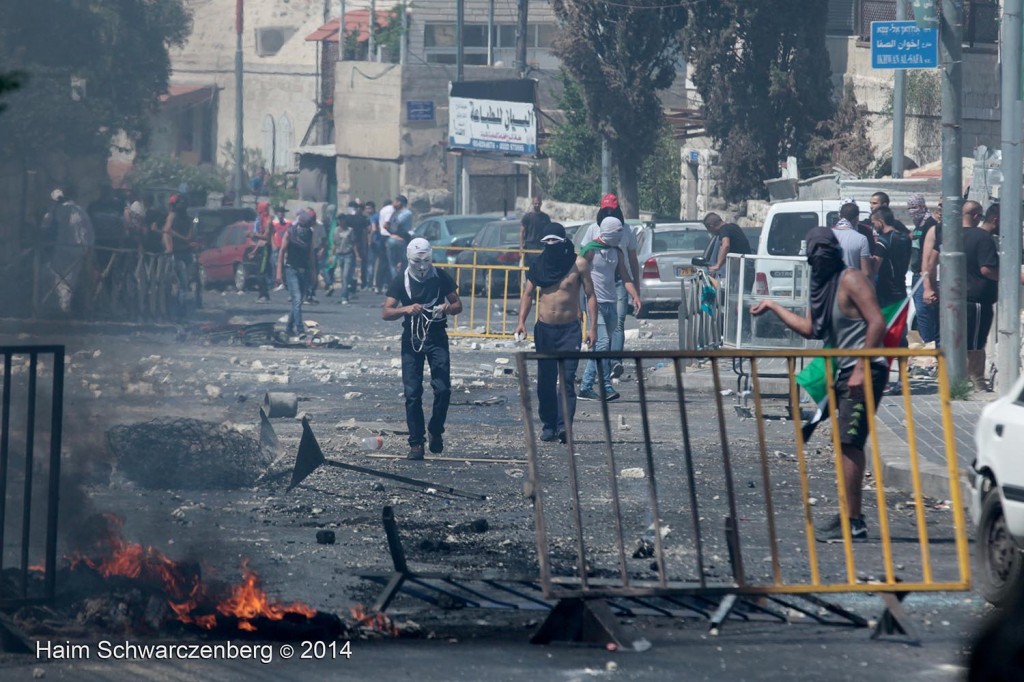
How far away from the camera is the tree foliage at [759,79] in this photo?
3120cm

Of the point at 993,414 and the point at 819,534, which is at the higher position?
the point at 993,414

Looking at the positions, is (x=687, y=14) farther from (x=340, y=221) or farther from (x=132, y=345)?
(x=132, y=345)

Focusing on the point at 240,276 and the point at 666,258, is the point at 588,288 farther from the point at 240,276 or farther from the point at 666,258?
the point at 240,276

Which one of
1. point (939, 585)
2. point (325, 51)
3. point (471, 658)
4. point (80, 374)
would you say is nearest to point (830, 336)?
point (939, 585)

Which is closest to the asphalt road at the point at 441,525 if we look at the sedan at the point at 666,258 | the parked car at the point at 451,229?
the sedan at the point at 666,258

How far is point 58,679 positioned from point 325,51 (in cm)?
5277

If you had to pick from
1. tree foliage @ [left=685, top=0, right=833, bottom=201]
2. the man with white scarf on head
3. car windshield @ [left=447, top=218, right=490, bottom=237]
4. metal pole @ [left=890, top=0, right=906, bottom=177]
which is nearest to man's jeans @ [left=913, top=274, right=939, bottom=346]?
the man with white scarf on head

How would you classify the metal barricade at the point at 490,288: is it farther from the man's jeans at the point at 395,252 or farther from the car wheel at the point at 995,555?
the car wheel at the point at 995,555

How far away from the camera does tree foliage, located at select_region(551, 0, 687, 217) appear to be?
33.6m

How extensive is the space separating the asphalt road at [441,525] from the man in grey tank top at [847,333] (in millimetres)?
350

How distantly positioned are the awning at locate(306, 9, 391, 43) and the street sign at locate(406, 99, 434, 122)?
834 centimetres

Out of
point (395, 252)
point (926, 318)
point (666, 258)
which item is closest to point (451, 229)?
point (395, 252)

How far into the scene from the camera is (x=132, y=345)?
714 inches

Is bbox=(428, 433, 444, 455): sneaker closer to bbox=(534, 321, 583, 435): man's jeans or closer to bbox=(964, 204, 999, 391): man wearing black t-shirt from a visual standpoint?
bbox=(534, 321, 583, 435): man's jeans
